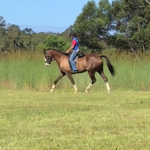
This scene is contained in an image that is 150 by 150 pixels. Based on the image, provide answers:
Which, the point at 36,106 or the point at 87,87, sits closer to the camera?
the point at 36,106

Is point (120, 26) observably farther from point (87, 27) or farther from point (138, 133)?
point (138, 133)

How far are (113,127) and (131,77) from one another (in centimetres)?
1101

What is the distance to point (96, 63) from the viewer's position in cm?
1756

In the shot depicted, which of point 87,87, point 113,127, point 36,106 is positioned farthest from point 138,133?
point 87,87

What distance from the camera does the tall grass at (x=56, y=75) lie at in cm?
1847

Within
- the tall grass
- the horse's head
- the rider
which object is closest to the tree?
the tall grass

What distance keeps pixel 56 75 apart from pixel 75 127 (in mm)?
11496

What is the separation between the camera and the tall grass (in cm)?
1847

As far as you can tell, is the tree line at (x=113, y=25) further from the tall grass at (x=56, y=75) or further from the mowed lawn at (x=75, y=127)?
the mowed lawn at (x=75, y=127)

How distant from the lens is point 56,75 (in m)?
19.1

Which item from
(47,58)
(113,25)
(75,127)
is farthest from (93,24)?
(75,127)

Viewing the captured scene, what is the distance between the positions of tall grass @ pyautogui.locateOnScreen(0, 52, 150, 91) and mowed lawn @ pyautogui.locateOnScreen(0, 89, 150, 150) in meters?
7.20

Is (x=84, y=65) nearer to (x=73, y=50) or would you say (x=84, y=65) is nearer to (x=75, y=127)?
(x=73, y=50)

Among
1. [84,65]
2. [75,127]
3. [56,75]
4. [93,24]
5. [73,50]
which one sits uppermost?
[93,24]
